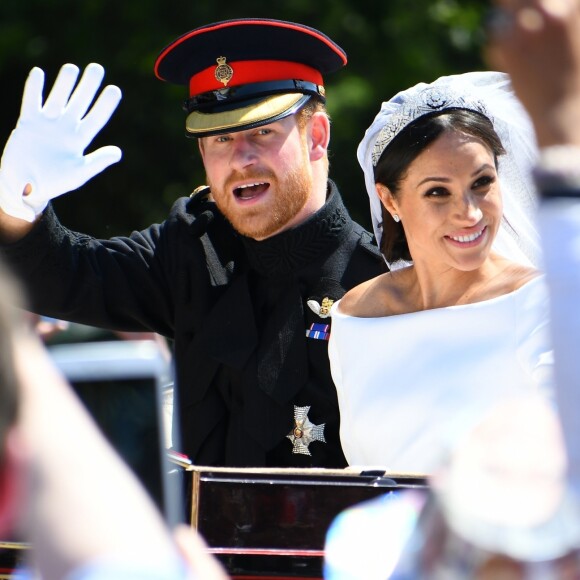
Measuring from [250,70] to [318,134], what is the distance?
282 mm

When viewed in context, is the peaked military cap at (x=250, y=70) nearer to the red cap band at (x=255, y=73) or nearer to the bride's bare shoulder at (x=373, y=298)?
the red cap band at (x=255, y=73)

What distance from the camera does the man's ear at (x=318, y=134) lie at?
11.7 ft

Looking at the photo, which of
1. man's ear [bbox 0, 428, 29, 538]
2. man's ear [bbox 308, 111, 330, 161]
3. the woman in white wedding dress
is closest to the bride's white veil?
the woman in white wedding dress

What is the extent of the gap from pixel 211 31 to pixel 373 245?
2.66ft

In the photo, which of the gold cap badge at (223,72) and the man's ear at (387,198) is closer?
the man's ear at (387,198)

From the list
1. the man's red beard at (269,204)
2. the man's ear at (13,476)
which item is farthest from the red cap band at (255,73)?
the man's ear at (13,476)

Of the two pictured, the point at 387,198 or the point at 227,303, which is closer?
the point at 387,198

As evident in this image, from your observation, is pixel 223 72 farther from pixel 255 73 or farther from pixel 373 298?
pixel 373 298

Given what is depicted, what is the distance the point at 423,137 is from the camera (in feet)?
9.39

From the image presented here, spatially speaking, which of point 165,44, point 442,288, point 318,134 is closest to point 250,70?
point 318,134

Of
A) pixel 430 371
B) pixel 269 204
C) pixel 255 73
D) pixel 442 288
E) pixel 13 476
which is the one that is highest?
pixel 255 73

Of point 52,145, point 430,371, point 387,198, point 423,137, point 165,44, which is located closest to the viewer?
point 430,371

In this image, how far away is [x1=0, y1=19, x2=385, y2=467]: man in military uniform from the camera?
323cm

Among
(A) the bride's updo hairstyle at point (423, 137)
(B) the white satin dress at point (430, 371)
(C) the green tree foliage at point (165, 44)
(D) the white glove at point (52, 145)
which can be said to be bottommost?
(B) the white satin dress at point (430, 371)
